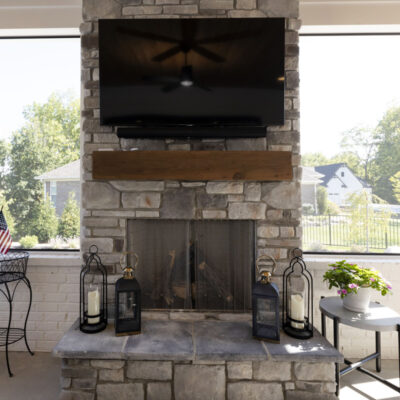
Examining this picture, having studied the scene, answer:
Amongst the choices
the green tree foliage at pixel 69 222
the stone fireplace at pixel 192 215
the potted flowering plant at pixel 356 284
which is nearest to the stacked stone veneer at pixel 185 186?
the stone fireplace at pixel 192 215

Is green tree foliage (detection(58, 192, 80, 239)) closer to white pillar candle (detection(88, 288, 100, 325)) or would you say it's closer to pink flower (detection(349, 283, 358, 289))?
white pillar candle (detection(88, 288, 100, 325))

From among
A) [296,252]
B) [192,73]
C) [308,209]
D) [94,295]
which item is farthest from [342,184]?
[94,295]

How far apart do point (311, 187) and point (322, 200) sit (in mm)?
154

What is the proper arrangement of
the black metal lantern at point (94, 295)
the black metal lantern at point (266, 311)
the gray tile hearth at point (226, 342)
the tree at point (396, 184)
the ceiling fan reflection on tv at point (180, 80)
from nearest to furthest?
the gray tile hearth at point (226, 342) → the black metal lantern at point (266, 311) → the black metal lantern at point (94, 295) → the ceiling fan reflection on tv at point (180, 80) → the tree at point (396, 184)

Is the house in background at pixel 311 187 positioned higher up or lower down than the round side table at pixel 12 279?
higher up

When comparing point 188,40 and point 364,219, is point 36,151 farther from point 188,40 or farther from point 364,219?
point 364,219

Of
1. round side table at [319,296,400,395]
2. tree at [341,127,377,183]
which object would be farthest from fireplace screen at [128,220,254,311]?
tree at [341,127,377,183]

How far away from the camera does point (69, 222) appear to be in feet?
8.54

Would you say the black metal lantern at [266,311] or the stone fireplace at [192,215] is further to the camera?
the stone fireplace at [192,215]

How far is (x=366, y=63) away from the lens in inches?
100

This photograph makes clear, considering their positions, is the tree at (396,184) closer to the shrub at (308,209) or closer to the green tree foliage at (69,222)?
the shrub at (308,209)

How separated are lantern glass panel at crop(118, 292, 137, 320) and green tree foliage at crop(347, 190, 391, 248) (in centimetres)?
197

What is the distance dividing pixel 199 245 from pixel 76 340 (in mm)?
1032

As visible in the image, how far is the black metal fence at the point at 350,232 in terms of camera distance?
2521mm
